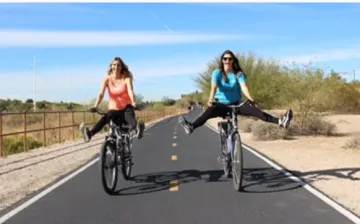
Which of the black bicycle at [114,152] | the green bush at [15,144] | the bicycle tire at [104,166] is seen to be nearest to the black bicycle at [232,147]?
the black bicycle at [114,152]

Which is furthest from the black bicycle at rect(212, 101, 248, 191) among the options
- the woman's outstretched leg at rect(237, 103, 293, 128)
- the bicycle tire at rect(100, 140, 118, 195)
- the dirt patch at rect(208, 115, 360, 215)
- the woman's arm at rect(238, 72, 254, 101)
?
the bicycle tire at rect(100, 140, 118, 195)

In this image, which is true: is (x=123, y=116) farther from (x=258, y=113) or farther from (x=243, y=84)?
(x=258, y=113)

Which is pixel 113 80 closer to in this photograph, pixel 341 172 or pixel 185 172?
pixel 185 172

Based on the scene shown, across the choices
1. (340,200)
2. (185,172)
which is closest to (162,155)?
(185,172)

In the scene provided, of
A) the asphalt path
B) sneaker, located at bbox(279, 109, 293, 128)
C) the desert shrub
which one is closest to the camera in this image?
the asphalt path

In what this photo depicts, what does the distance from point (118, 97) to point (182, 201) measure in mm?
2478

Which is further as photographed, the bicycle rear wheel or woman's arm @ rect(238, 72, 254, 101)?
woman's arm @ rect(238, 72, 254, 101)

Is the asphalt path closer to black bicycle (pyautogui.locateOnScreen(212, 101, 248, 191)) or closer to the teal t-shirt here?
black bicycle (pyautogui.locateOnScreen(212, 101, 248, 191))

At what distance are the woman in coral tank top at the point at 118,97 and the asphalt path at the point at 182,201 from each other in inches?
45.4

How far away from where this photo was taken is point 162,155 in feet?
57.9

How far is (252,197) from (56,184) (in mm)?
4243

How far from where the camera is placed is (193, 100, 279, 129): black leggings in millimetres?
10132

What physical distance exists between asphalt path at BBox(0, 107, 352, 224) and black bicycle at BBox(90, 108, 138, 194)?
0.27 m

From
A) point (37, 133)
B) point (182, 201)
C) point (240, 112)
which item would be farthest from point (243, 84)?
point (37, 133)
